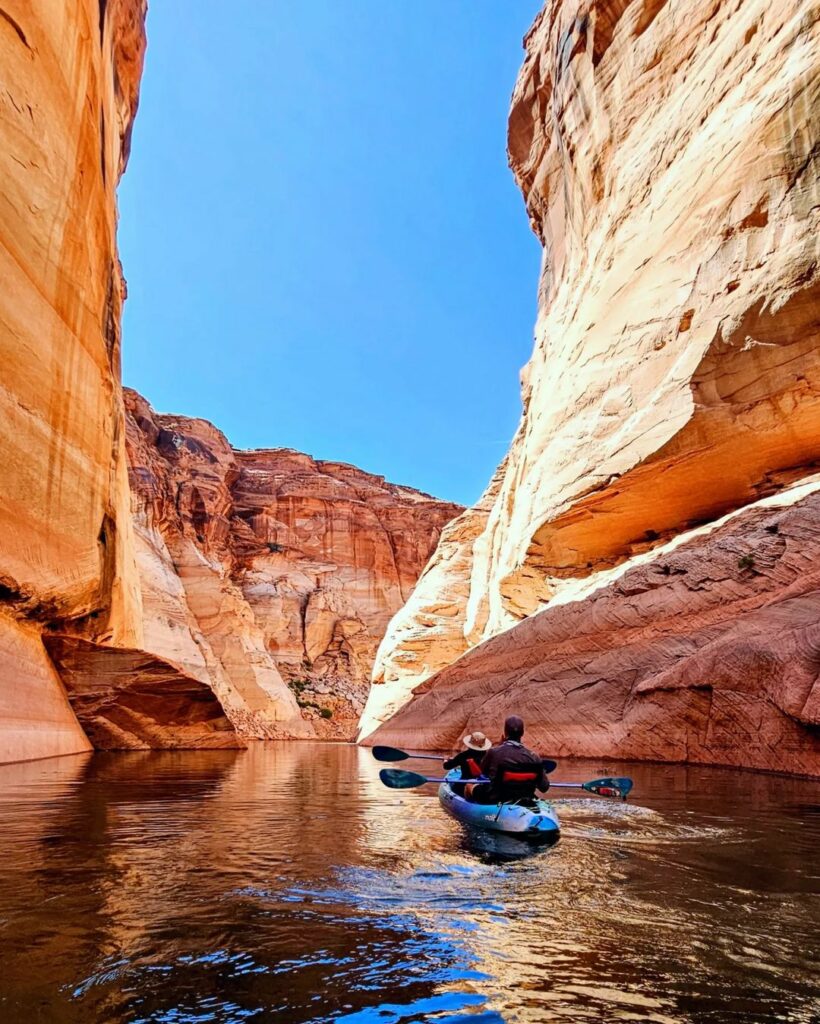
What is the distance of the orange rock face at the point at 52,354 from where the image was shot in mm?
12547

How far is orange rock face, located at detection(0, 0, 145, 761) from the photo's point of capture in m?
12.5

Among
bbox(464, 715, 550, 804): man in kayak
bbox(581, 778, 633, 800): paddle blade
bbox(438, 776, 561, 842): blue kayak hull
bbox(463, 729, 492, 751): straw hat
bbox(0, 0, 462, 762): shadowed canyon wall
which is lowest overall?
bbox(438, 776, 561, 842): blue kayak hull

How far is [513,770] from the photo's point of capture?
647 centimetres

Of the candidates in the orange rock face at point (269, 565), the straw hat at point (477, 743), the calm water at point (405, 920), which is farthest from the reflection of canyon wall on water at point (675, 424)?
the orange rock face at point (269, 565)

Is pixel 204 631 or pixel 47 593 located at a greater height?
pixel 204 631

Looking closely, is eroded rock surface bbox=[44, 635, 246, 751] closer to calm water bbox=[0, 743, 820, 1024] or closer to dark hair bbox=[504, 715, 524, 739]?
calm water bbox=[0, 743, 820, 1024]

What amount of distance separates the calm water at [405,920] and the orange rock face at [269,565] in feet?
102

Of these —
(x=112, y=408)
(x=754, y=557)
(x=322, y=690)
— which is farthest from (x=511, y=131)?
(x=322, y=690)

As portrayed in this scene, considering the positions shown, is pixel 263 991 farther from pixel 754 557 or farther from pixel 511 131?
pixel 511 131

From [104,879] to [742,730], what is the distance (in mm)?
10336

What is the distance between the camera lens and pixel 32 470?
1343 cm

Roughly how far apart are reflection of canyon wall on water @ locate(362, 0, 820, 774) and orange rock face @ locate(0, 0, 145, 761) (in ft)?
34.7

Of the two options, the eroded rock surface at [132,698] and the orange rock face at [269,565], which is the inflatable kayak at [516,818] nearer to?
the eroded rock surface at [132,698]

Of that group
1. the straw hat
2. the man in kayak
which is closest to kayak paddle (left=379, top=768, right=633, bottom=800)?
the straw hat
